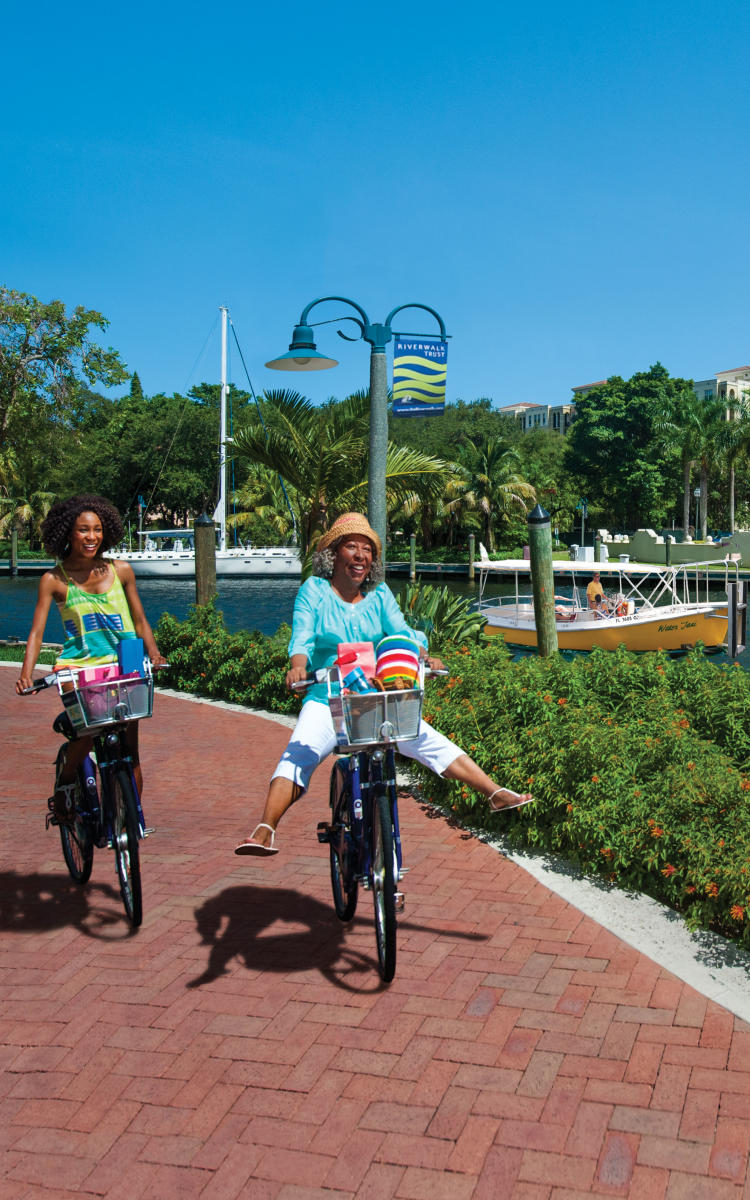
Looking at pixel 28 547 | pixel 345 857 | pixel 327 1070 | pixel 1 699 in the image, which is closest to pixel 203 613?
pixel 1 699

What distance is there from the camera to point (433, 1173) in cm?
261

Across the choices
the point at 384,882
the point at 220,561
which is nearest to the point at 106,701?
the point at 384,882

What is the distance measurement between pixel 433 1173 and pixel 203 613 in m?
9.56

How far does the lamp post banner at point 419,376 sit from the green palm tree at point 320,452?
367 centimetres

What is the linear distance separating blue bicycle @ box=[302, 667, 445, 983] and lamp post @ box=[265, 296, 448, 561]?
5.61m

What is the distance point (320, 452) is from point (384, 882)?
34.4ft

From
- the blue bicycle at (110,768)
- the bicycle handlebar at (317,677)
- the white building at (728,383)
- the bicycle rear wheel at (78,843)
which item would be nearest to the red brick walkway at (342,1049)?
the bicycle rear wheel at (78,843)

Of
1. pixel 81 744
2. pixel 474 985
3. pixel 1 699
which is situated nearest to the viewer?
pixel 474 985

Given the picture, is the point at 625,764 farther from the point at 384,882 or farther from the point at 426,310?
the point at 426,310

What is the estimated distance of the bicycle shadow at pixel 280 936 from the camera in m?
3.84

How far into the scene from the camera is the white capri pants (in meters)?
3.90

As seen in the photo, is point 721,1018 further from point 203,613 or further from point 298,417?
point 298,417

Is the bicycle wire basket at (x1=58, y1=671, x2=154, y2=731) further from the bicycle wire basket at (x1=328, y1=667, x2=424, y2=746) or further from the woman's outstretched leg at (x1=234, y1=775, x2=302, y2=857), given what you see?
the bicycle wire basket at (x1=328, y1=667, x2=424, y2=746)

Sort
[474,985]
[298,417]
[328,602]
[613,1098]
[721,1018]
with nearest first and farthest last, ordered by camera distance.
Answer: [613,1098], [721,1018], [474,985], [328,602], [298,417]
